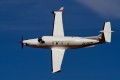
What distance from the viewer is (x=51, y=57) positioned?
171000 millimetres

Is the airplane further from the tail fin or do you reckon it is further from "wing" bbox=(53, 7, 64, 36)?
"wing" bbox=(53, 7, 64, 36)

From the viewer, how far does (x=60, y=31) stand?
586 ft

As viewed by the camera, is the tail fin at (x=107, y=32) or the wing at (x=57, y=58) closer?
the wing at (x=57, y=58)

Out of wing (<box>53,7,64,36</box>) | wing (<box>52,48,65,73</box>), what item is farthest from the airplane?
wing (<box>53,7,64,36</box>)

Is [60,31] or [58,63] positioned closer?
[58,63]

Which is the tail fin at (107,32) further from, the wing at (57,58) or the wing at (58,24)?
the wing at (58,24)

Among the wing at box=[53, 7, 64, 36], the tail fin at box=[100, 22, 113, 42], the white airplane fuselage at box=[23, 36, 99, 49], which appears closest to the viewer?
the tail fin at box=[100, 22, 113, 42]

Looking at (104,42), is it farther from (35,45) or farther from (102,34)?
(35,45)

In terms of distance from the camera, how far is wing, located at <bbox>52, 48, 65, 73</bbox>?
6491 inches

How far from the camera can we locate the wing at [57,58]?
16488 cm

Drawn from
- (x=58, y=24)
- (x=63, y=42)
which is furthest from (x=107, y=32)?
(x=58, y=24)

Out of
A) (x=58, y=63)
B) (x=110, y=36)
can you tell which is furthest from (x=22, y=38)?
(x=110, y=36)

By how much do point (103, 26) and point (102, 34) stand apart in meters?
2.40

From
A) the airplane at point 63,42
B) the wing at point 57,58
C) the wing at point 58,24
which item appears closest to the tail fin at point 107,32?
the airplane at point 63,42
